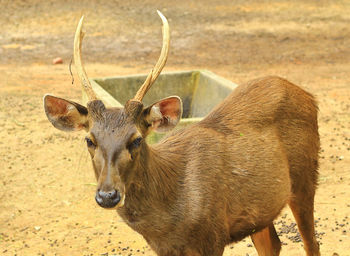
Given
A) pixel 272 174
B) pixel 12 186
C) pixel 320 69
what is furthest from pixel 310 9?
pixel 272 174

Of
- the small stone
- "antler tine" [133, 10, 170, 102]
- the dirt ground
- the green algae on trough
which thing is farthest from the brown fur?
the small stone

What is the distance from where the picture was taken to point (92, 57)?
1390 centimetres

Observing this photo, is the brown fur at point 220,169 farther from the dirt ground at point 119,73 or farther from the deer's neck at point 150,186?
the dirt ground at point 119,73

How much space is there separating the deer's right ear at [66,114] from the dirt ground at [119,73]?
6.83 ft

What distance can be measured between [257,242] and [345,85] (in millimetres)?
6928

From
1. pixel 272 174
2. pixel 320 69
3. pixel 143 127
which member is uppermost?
pixel 143 127

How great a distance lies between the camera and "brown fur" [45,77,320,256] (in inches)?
150

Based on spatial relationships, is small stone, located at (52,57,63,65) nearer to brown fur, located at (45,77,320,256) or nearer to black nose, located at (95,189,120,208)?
brown fur, located at (45,77,320,256)

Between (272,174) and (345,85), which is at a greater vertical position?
(272,174)

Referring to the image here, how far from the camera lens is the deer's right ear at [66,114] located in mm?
3994

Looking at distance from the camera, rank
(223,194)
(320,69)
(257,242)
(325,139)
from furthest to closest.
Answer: (320,69), (325,139), (257,242), (223,194)

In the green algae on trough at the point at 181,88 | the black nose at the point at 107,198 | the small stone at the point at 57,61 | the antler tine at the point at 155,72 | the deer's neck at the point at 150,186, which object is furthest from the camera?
the small stone at the point at 57,61

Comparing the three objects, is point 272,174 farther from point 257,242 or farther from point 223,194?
point 257,242

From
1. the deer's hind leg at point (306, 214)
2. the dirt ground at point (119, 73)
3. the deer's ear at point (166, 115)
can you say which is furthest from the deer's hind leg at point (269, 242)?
the deer's ear at point (166, 115)
